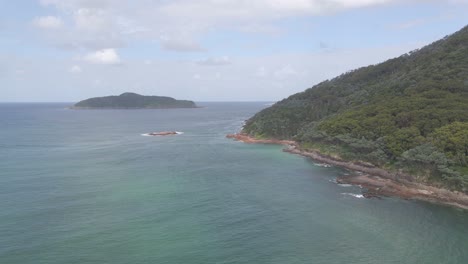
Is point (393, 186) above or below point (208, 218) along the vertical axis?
above

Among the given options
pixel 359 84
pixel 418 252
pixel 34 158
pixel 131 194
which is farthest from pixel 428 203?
pixel 359 84

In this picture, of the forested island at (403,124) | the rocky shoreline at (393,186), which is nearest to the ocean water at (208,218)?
the rocky shoreline at (393,186)

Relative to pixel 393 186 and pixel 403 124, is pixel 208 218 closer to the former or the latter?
pixel 393 186

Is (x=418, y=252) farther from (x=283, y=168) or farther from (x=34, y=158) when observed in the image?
(x=34, y=158)

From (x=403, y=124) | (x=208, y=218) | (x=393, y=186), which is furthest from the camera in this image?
(x=403, y=124)

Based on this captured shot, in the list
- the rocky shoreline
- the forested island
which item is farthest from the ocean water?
the forested island

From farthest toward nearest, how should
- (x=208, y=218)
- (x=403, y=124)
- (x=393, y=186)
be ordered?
(x=403, y=124), (x=393, y=186), (x=208, y=218)

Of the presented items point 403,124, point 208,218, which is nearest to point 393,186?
point 403,124

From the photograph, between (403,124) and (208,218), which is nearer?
(208,218)
